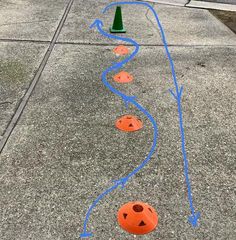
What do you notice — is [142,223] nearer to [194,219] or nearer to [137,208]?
[137,208]

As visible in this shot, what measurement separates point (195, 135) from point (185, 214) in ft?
3.92

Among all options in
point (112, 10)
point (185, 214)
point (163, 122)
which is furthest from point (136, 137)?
point (112, 10)

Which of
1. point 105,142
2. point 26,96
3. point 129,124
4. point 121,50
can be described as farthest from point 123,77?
point 105,142

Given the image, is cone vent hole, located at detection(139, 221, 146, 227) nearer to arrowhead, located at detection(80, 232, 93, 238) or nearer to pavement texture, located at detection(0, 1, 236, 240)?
pavement texture, located at detection(0, 1, 236, 240)

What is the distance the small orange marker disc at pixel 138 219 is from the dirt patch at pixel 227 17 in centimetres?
572

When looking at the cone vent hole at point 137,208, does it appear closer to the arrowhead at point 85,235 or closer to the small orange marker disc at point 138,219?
the small orange marker disc at point 138,219

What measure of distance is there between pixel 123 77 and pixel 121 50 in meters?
1.09

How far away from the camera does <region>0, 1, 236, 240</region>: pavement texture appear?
2645mm

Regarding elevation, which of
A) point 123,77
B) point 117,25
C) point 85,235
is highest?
point 117,25

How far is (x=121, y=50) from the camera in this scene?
5707 mm

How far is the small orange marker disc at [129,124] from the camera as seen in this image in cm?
369

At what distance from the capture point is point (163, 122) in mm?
3875

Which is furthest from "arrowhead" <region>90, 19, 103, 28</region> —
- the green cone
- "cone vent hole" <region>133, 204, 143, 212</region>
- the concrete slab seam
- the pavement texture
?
"cone vent hole" <region>133, 204, 143, 212</region>

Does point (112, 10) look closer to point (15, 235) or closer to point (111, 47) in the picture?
point (111, 47)
